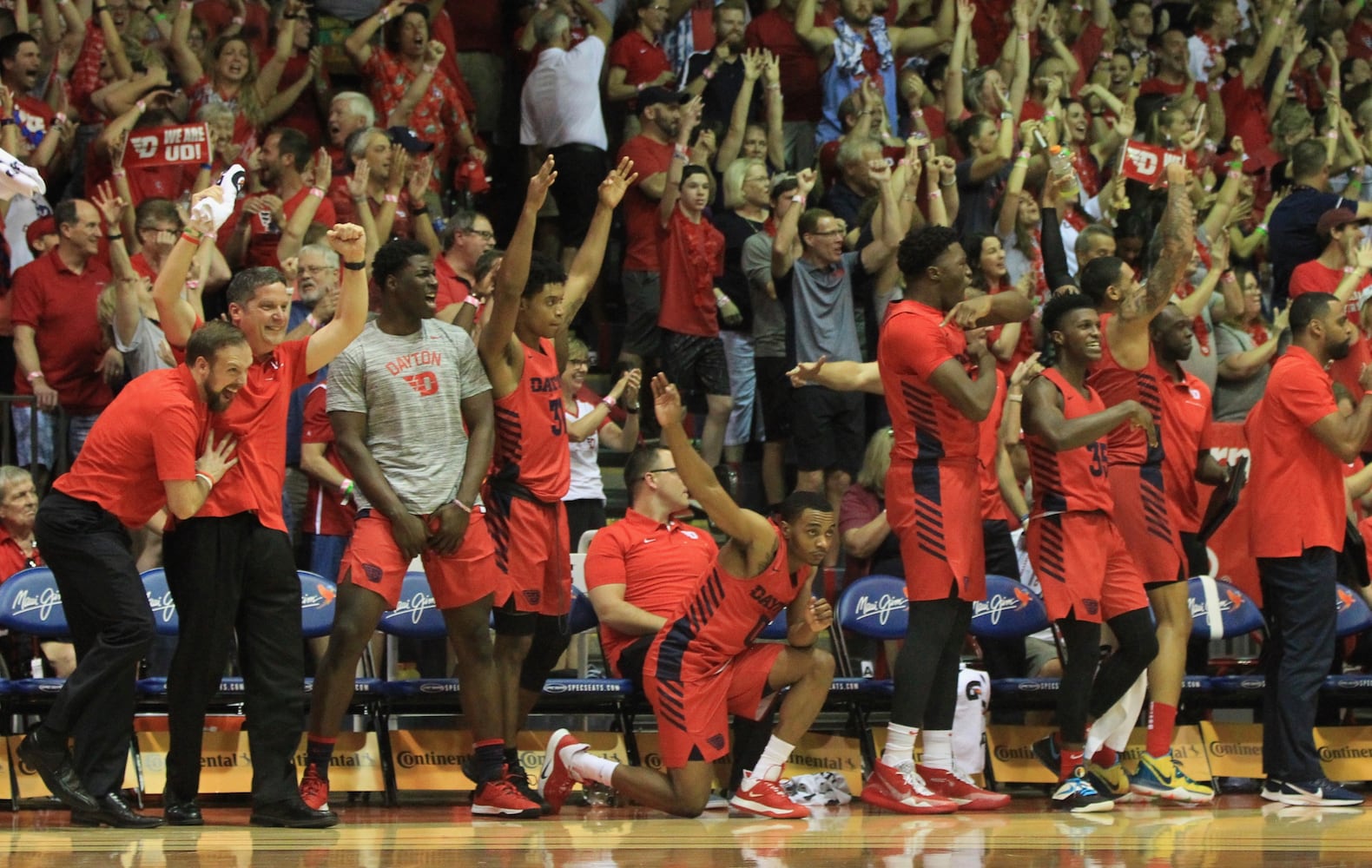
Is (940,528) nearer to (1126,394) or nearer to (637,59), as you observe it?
(1126,394)

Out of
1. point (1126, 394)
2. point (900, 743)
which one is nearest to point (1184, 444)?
point (1126, 394)

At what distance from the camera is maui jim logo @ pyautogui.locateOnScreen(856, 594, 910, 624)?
8930 mm

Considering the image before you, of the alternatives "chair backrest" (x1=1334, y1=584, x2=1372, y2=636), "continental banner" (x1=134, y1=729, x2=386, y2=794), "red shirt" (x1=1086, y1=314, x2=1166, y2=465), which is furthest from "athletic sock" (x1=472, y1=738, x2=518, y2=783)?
"chair backrest" (x1=1334, y1=584, x2=1372, y2=636)

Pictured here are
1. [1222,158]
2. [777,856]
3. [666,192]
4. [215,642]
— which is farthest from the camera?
[1222,158]

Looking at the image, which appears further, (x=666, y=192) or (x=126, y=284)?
(x=666, y=192)

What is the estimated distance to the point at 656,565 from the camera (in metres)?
8.70

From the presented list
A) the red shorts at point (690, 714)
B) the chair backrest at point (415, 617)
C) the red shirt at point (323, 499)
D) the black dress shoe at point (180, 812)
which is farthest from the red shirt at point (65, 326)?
the red shorts at point (690, 714)

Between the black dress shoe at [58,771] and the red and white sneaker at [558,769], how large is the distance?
1.81 metres

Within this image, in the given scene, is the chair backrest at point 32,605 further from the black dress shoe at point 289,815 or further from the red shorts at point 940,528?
the red shorts at point 940,528

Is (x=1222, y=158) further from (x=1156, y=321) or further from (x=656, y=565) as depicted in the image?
(x=656, y=565)

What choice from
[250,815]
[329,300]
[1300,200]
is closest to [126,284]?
[329,300]

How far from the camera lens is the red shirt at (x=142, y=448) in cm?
706

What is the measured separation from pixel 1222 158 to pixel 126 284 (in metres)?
9.43

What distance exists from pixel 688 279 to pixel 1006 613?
11.0 feet
